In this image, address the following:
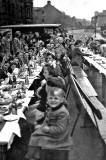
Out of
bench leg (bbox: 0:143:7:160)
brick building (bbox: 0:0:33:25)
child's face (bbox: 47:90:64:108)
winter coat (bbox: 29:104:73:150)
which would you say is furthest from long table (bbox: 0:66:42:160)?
brick building (bbox: 0:0:33:25)

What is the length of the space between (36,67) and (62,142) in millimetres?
7539

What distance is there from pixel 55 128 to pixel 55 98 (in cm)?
41

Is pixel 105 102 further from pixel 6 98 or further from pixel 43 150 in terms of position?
pixel 43 150

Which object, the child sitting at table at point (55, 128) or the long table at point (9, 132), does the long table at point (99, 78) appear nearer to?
the long table at point (9, 132)

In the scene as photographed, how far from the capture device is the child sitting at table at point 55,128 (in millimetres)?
4082

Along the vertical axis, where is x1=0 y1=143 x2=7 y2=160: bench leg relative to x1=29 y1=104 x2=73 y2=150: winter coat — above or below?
below

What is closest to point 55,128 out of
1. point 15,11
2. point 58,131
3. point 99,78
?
point 58,131

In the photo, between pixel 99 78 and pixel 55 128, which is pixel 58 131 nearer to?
pixel 55 128

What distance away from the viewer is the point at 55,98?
418cm

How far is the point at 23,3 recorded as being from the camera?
33812mm

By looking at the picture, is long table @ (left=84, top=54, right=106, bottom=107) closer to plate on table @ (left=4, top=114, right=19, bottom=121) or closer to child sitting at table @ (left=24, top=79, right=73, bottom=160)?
plate on table @ (left=4, top=114, right=19, bottom=121)

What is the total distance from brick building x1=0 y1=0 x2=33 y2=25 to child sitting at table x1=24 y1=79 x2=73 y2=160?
19.0 meters

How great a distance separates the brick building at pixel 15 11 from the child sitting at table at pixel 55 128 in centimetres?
1902

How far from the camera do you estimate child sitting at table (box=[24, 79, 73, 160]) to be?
4.08m
